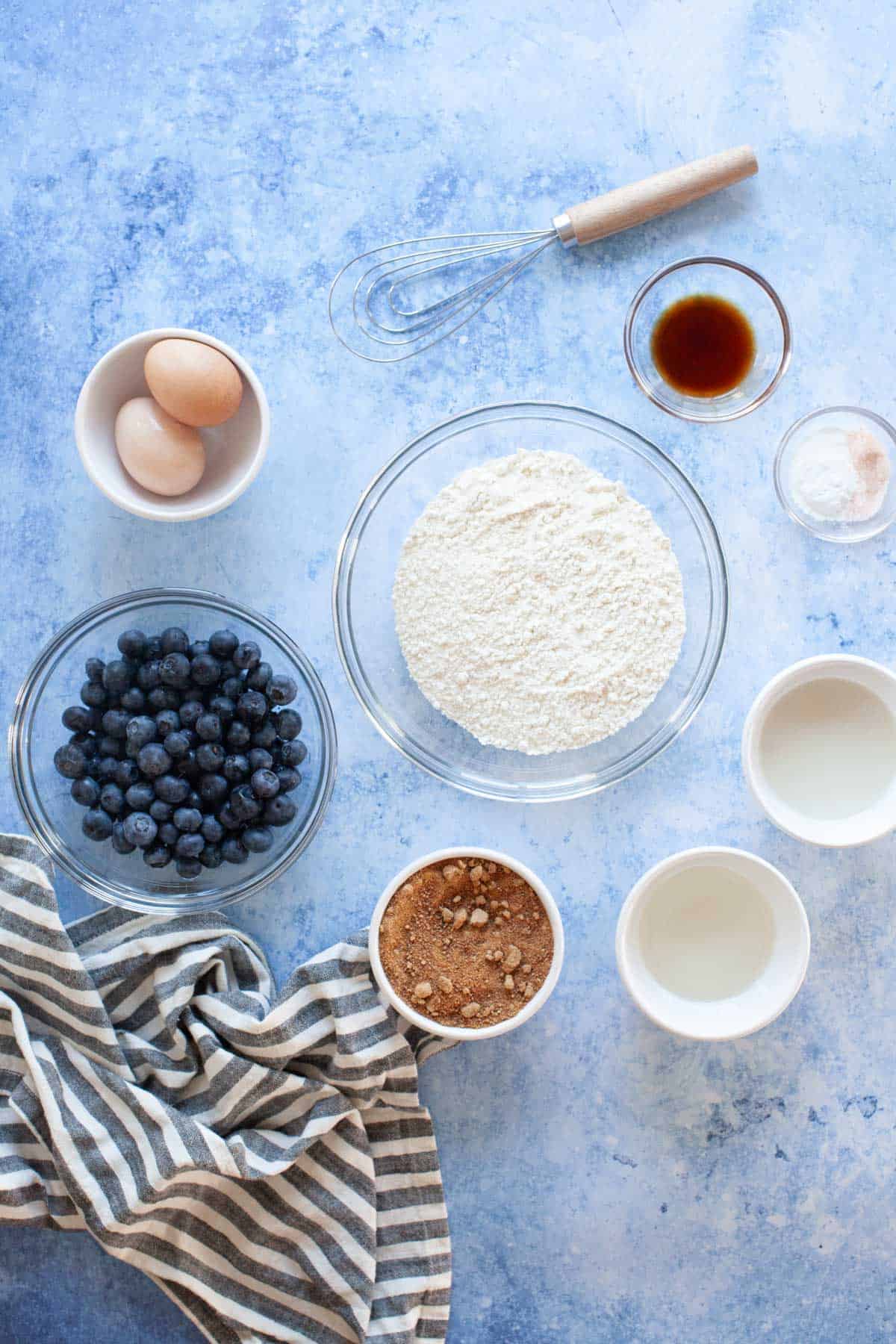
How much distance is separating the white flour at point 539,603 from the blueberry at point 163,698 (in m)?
0.33

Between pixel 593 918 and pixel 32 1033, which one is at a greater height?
pixel 593 918

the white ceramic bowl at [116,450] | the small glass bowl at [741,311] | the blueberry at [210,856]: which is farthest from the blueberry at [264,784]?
the small glass bowl at [741,311]

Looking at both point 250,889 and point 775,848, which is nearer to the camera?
point 250,889

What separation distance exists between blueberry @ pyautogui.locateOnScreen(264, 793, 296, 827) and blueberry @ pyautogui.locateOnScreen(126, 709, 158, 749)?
179 millimetres

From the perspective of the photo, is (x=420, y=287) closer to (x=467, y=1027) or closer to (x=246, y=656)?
(x=246, y=656)

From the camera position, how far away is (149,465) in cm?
139

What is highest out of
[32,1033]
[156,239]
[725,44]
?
[725,44]

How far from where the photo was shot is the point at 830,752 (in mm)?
1480

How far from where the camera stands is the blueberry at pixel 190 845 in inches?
53.6

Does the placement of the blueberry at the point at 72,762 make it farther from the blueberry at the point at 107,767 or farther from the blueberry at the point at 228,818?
the blueberry at the point at 228,818

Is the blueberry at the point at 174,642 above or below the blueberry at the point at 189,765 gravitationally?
above

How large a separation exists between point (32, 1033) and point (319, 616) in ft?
2.36

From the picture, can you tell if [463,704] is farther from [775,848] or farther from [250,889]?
[775,848]

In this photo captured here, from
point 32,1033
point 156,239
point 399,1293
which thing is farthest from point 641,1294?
point 156,239
